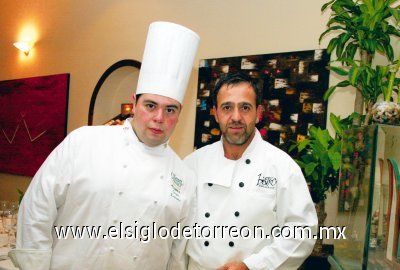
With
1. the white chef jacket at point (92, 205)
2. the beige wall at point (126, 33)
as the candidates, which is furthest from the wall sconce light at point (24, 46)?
the white chef jacket at point (92, 205)

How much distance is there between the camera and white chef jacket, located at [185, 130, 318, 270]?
5.69 ft

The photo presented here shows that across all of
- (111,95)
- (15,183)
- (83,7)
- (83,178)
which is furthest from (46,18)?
(83,178)

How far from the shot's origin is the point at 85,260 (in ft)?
5.49

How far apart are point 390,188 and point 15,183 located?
16.7ft

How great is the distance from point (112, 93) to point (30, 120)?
1.50 metres

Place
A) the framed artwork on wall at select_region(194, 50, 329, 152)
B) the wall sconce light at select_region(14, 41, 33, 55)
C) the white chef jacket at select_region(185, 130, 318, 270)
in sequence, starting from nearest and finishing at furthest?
1. the white chef jacket at select_region(185, 130, 318, 270)
2. the framed artwork on wall at select_region(194, 50, 329, 152)
3. the wall sconce light at select_region(14, 41, 33, 55)

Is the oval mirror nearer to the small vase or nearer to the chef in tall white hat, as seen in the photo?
the chef in tall white hat

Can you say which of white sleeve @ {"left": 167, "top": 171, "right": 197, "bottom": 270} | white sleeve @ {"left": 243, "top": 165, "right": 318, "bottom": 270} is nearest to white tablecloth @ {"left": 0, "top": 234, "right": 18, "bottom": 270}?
white sleeve @ {"left": 167, "top": 171, "right": 197, "bottom": 270}

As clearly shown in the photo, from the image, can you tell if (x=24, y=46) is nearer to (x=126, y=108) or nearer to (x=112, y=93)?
(x=112, y=93)

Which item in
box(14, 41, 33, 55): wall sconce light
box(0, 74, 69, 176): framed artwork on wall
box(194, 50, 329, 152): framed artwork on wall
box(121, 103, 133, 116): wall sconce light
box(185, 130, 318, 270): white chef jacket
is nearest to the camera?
box(185, 130, 318, 270): white chef jacket

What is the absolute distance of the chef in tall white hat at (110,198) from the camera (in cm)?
165

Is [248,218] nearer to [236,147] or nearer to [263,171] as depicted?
[263,171]

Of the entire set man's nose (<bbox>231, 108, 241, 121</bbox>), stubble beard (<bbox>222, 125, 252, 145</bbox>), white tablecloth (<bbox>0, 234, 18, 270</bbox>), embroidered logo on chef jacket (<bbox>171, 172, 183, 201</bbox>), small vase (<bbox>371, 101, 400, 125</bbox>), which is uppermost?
small vase (<bbox>371, 101, 400, 125</bbox>)

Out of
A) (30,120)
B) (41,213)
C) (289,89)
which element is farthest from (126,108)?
(41,213)
